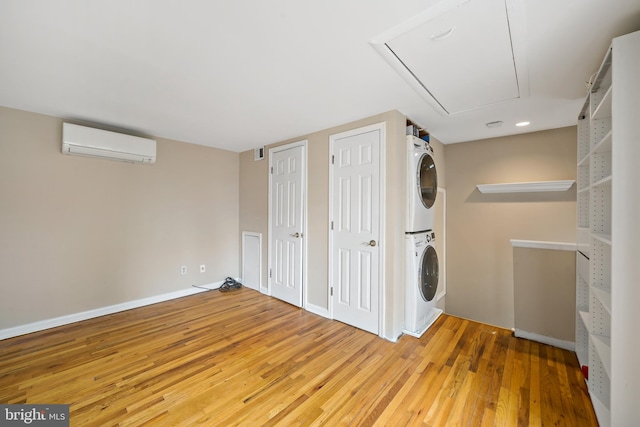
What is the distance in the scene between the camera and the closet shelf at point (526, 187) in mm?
2825

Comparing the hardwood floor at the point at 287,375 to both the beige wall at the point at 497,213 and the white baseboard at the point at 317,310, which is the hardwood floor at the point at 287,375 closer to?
the white baseboard at the point at 317,310

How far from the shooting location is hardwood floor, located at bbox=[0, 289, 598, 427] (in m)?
1.58

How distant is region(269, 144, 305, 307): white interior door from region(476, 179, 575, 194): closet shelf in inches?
94.2

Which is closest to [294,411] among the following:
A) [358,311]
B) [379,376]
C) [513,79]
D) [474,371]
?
[379,376]

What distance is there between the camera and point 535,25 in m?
1.32

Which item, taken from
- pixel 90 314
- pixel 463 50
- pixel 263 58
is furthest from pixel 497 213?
pixel 90 314

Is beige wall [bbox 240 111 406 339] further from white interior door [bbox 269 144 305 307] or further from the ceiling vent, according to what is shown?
the ceiling vent

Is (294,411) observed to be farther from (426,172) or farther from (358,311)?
(426,172)

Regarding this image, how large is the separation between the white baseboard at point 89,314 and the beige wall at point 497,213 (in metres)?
3.90

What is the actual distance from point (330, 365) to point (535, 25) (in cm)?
260

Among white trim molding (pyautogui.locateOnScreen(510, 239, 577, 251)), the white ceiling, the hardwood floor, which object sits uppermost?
the white ceiling

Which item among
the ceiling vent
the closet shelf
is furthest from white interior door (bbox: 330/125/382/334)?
the closet shelf

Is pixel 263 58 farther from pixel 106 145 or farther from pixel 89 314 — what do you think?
pixel 89 314

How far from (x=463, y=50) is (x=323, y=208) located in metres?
1.99
